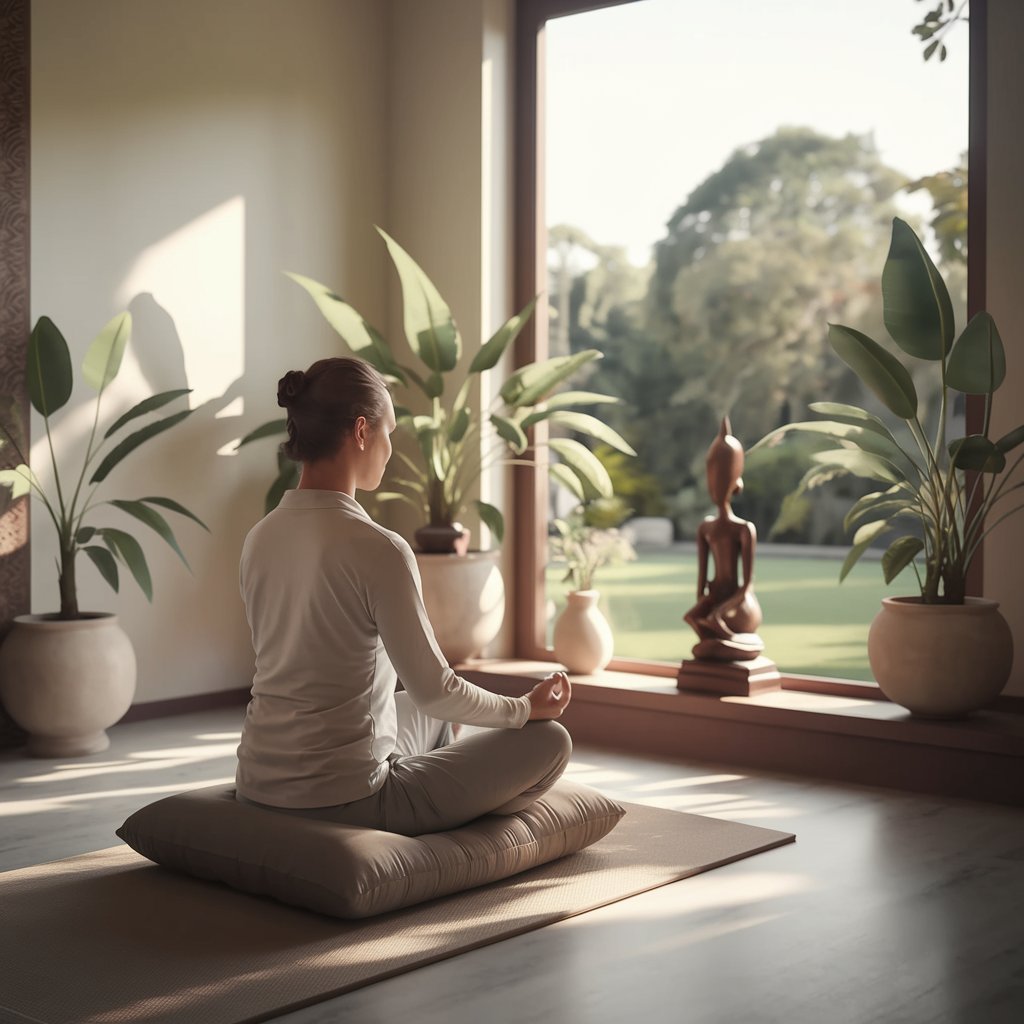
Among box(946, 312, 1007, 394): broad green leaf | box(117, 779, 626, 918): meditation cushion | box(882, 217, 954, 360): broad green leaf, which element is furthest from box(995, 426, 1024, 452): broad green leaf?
box(117, 779, 626, 918): meditation cushion

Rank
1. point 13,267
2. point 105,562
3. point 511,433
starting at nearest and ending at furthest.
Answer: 1. point 105,562
2. point 13,267
3. point 511,433

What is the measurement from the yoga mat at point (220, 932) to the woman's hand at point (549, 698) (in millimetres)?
333

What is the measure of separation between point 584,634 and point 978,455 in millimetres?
1477

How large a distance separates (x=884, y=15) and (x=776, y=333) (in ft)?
3.53

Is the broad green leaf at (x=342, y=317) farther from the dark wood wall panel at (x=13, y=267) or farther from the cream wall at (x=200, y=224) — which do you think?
the dark wood wall panel at (x=13, y=267)

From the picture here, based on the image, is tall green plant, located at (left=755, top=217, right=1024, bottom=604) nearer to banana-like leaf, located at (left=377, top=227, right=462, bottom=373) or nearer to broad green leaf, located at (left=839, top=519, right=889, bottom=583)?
broad green leaf, located at (left=839, top=519, right=889, bottom=583)

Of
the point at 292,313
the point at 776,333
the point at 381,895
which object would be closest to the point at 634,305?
the point at 776,333

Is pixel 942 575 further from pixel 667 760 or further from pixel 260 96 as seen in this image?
pixel 260 96

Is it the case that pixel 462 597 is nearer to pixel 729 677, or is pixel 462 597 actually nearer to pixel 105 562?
pixel 729 677

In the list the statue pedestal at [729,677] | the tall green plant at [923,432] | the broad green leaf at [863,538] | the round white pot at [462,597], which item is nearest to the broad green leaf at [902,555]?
the tall green plant at [923,432]

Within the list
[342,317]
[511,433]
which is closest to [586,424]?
[511,433]

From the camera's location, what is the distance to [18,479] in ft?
12.4

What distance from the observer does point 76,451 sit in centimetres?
420

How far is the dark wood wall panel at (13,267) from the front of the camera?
3.99 meters
